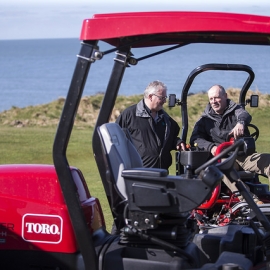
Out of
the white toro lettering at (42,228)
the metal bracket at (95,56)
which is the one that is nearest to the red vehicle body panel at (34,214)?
the white toro lettering at (42,228)

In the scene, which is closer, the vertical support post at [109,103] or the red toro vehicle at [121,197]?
the red toro vehicle at [121,197]

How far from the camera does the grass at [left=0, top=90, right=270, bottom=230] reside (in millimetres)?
12164

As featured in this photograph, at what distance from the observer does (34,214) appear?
4023mm

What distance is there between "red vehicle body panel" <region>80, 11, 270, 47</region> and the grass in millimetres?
4309

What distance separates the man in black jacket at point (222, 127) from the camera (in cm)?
707

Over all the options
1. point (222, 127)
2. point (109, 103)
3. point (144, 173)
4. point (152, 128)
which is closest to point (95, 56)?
point (109, 103)

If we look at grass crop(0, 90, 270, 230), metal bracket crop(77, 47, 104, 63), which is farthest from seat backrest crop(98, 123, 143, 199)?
grass crop(0, 90, 270, 230)

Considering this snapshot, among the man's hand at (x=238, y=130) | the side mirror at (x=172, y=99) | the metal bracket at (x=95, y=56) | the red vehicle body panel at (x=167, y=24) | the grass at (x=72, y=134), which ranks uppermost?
the red vehicle body panel at (x=167, y=24)

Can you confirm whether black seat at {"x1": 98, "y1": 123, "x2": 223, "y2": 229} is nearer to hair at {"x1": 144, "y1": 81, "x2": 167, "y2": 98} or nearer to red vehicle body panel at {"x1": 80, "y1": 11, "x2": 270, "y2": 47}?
red vehicle body panel at {"x1": 80, "y1": 11, "x2": 270, "y2": 47}

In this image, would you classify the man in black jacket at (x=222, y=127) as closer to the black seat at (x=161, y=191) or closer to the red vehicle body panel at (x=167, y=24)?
the black seat at (x=161, y=191)

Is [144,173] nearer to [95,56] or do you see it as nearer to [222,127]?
[95,56]

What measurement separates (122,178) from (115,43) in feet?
2.69

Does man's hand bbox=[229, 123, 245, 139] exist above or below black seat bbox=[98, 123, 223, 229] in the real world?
above

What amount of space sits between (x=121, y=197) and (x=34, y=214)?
53cm
